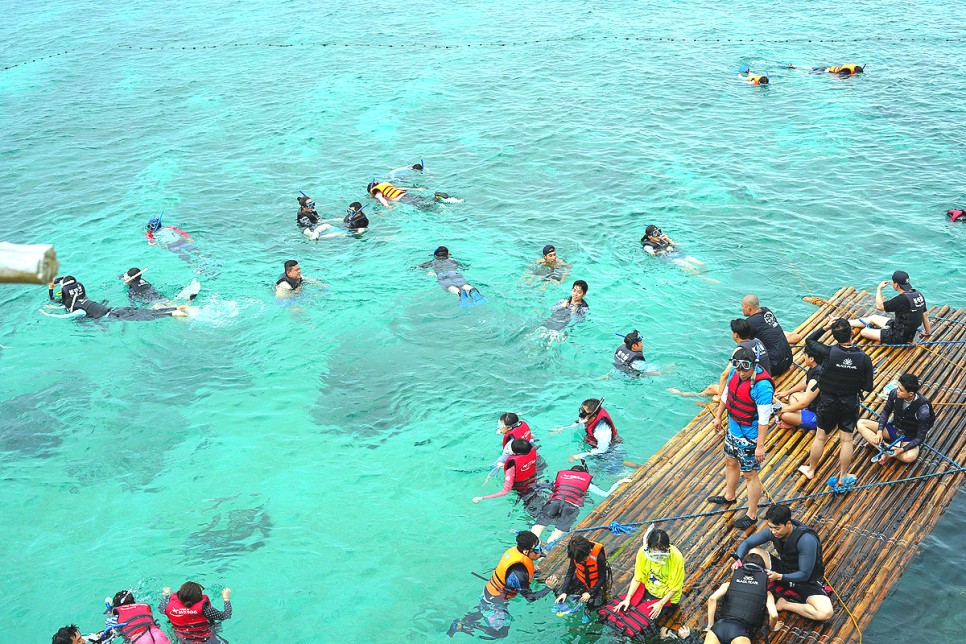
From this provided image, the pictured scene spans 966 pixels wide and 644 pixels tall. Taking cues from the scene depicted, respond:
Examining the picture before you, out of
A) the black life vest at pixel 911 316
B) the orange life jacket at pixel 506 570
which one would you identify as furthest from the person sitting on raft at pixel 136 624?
the black life vest at pixel 911 316

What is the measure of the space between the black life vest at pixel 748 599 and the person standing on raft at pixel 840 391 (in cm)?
269

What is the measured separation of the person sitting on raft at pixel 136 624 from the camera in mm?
8695

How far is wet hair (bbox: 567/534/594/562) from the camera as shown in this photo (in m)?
8.45

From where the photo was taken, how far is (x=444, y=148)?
24438 mm

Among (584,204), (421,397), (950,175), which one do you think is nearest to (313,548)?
(421,397)

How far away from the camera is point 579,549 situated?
8445 millimetres

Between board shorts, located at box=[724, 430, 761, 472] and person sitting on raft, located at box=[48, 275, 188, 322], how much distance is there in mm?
11984

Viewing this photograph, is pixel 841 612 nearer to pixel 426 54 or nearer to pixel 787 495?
pixel 787 495

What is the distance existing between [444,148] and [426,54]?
1136 cm

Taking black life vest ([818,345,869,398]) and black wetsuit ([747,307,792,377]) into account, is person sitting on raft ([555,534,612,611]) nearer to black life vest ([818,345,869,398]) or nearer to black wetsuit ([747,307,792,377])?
black life vest ([818,345,869,398])

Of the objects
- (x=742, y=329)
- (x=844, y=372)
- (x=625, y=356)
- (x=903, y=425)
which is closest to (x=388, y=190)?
(x=625, y=356)

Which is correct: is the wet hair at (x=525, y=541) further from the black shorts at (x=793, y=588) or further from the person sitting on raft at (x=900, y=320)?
the person sitting on raft at (x=900, y=320)

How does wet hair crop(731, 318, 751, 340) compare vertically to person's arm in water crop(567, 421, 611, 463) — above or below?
above

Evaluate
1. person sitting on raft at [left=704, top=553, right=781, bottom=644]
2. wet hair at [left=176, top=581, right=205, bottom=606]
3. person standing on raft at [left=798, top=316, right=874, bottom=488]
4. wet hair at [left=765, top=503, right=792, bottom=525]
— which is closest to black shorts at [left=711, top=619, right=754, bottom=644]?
person sitting on raft at [left=704, top=553, right=781, bottom=644]
